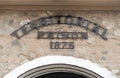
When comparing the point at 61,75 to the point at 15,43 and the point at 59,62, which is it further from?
the point at 15,43

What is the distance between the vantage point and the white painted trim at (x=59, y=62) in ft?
15.9

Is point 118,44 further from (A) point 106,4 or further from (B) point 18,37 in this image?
(B) point 18,37

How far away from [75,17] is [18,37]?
0.93 metres

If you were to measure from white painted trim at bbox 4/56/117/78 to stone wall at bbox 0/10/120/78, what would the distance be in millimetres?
66

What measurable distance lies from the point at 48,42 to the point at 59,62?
36 cm

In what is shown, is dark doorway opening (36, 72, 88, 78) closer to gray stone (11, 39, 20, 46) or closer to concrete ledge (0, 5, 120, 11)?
gray stone (11, 39, 20, 46)

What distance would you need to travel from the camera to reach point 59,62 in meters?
4.90

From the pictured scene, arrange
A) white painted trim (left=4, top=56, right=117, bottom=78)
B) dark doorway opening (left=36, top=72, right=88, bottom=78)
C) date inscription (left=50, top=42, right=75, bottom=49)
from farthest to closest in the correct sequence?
dark doorway opening (left=36, top=72, right=88, bottom=78)
date inscription (left=50, top=42, right=75, bottom=49)
white painted trim (left=4, top=56, right=117, bottom=78)

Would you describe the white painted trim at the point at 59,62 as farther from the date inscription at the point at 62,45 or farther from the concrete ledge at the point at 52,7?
the concrete ledge at the point at 52,7

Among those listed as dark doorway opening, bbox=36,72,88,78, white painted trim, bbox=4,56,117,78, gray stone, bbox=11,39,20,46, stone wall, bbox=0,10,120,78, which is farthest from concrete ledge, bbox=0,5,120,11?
dark doorway opening, bbox=36,72,88,78

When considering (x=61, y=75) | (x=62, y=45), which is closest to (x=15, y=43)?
(x=62, y=45)

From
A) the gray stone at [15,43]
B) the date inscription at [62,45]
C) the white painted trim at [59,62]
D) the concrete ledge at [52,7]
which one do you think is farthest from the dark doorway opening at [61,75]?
the concrete ledge at [52,7]

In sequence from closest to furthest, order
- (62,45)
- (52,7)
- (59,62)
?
1. (59,62)
2. (62,45)
3. (52,7)

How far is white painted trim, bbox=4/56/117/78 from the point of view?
15.9ft
